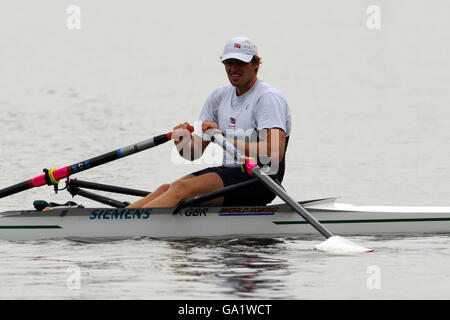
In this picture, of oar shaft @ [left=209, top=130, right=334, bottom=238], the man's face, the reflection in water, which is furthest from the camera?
the man's face

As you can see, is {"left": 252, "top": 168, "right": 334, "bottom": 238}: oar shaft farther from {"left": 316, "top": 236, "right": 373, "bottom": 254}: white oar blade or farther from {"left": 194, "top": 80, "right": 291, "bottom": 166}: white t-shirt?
{"left": 194, "top": 80, "right": 291, "bottom": 166}: white t-shirt

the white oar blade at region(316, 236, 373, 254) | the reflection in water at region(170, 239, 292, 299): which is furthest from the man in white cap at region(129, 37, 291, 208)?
the white oar blade at region(316, 236, 373, 254)

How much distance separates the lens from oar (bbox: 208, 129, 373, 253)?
11078 mm

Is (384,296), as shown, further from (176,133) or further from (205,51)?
(205,51)

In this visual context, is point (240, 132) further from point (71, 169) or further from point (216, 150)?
point (216, 150)

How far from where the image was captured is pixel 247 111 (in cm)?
1174

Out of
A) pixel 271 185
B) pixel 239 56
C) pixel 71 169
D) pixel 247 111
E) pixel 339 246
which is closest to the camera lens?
pixel 339 246

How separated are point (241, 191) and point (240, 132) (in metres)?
0.70

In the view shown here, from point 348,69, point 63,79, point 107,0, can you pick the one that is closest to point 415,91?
point 348,69

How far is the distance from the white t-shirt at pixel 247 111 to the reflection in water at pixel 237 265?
1057mm

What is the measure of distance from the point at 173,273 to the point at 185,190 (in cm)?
194

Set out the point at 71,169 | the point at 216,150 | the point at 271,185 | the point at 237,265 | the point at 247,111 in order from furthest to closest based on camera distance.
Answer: the point at 216,150
the point at 71,169
the point at 247,111
the point at 271,185
the point at 237,265

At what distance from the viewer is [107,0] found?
9450cm

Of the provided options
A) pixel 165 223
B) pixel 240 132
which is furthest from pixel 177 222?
pixel 240 132
